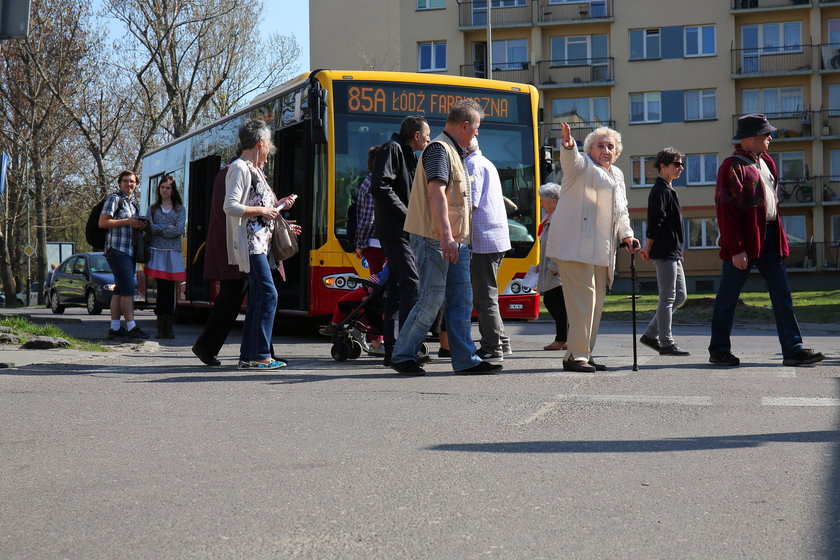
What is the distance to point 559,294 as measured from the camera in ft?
38.0

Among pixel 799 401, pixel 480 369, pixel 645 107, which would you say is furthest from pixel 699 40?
pixel 799 401

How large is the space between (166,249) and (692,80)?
137 feet

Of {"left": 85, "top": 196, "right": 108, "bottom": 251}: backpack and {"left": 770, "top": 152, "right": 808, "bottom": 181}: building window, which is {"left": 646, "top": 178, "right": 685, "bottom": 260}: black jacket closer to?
{"left": 85, "top": 196, "right": 108, "bottom": 251}: backpack

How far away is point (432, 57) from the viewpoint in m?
54.1

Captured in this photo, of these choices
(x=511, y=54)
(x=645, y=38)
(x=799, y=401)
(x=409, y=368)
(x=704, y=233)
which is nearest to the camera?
(x=799, y=401)

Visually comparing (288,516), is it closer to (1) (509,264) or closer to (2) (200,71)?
(1) (509,264)

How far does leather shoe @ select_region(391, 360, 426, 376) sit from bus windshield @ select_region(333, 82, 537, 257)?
4.55 m

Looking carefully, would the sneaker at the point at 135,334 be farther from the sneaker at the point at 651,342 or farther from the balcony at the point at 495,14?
the balcony at the point at 495,14

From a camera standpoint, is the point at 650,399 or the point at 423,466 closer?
the point at 423,466

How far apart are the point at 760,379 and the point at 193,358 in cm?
511

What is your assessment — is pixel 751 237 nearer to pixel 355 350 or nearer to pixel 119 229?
pixel 355 350

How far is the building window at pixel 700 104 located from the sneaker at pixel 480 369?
45.0 meters

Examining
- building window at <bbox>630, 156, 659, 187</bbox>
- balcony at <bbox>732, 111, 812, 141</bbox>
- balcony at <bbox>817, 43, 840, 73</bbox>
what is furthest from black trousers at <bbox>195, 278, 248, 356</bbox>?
balcony at <bbox>817, 43, 840, 73</bbox>

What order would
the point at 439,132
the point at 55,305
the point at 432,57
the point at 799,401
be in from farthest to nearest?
the point at 432,57
the point at 55,305
the point at 439,132
the point at 799,401
